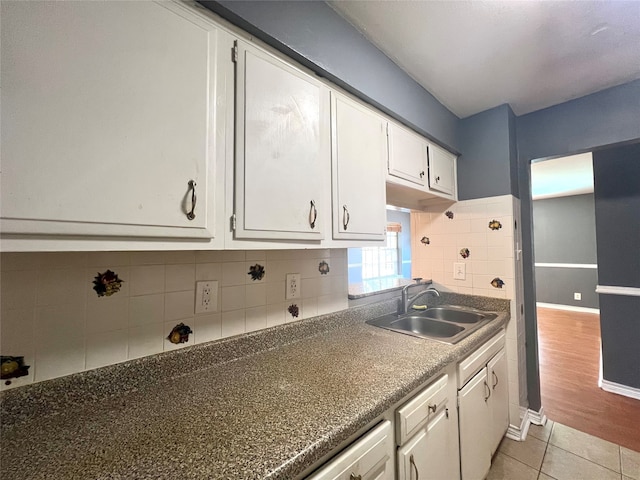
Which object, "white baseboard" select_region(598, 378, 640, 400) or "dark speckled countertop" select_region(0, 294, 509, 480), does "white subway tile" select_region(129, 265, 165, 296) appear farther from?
"white baseboard" select_region(598, 378, 640, 400)

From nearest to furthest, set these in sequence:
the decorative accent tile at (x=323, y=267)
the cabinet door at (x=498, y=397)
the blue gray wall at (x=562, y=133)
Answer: the decorative accent tile at (x=323, y=267), the cabinet door at (x=498, y=397), the blue gray wall at (x=562, y=133)

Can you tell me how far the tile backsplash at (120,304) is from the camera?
2.31ft

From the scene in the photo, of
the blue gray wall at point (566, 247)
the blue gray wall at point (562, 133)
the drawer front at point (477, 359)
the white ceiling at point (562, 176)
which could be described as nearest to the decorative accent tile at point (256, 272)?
the drawer front at point (477, 359)

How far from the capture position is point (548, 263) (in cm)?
529

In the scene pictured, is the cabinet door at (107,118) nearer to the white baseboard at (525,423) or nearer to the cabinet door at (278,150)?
the cabinet door at (278,150)

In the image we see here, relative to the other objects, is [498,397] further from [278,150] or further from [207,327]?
[278,150]

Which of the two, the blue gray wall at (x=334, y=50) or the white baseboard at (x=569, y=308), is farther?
the white baseboard at (x=569, y=308)

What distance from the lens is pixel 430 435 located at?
100 centimetres

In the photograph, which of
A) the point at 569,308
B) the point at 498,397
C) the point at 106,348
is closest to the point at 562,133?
the point at 498,397

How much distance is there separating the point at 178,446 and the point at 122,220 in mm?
537

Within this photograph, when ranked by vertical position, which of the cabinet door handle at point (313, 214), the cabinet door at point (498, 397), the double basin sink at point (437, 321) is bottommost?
the cabinet door at point (498, 397)

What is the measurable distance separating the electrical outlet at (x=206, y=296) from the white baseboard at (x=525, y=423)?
2157 millimetres

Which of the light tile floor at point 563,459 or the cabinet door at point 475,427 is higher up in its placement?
the cabinet door at point 475,427

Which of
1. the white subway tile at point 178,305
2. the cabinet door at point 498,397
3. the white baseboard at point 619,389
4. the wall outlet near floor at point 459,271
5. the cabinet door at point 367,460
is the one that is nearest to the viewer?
the cabinet door at point 367,460
